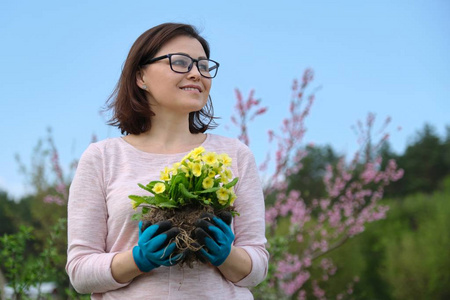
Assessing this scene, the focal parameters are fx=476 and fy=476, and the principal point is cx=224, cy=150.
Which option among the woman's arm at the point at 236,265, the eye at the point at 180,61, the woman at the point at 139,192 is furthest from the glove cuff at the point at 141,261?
the eye at the point at 180,61

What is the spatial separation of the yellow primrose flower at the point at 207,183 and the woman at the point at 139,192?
11 cm

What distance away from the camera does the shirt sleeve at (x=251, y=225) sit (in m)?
1.78

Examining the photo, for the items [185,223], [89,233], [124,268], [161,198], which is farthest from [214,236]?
[89,233]

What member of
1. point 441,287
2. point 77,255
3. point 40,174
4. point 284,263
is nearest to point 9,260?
point 77,255

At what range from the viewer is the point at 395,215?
16281 mm

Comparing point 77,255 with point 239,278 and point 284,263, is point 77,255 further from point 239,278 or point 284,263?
point 284,263

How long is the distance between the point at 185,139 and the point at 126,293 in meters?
0.67

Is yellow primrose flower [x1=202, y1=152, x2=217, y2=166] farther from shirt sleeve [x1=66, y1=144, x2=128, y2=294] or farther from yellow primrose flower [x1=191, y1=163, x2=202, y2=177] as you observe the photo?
shirt sleeve [x1=66, y1=144, x2=128, y2=294]

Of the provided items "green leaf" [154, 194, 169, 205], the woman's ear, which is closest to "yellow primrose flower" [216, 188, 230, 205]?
"green leaf" [154, 194, 169, 205]

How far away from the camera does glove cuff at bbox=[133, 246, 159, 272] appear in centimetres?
159

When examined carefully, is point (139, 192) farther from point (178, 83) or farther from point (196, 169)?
point (178, 83)

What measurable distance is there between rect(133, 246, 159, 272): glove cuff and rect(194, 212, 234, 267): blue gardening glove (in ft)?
0.60

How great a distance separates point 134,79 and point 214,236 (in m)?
0.84

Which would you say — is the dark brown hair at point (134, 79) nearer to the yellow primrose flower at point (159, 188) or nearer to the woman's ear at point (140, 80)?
the woman's ear at point (140, 80)
